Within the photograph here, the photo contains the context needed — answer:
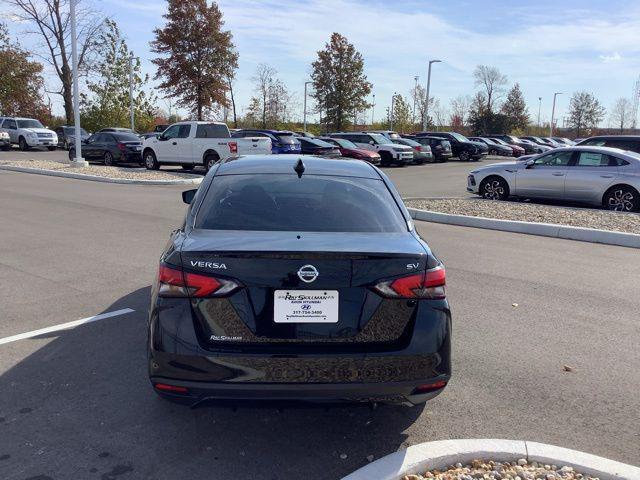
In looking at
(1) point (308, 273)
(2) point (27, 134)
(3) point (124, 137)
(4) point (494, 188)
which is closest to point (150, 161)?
(3) point (124, 137)

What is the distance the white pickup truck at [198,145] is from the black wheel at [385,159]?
10.4 meters

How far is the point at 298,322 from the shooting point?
3.01m

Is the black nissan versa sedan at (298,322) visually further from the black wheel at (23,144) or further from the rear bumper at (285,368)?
the black wheel at (23,144)

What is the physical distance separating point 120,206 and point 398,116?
5137cm

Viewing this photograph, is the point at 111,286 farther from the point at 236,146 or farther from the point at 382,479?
the point at 236,146

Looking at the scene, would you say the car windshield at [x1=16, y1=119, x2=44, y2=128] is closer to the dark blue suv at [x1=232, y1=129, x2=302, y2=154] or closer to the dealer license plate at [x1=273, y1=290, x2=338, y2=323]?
the dark blue suv at [x1=232, y1=129, x2=302, y2=154]

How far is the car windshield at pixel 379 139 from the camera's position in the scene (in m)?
30.3

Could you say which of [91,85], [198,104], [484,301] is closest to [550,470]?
[484,301]

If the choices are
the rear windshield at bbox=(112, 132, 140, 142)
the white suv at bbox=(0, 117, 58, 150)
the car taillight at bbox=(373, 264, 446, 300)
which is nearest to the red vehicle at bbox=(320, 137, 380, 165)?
the rear windshield at bbox=(112, 132, 140, 142)

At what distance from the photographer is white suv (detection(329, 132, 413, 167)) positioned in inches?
1156

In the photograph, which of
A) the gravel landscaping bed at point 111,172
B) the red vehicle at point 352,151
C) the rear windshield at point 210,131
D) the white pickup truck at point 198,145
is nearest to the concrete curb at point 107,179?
the gravel landscaping bed at point 111,172

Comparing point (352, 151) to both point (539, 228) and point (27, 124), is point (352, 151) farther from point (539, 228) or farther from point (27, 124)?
point (27, 124)

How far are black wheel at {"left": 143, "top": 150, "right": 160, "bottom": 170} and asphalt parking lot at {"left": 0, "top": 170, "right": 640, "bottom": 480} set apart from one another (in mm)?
15304

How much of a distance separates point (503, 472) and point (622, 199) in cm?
1266
